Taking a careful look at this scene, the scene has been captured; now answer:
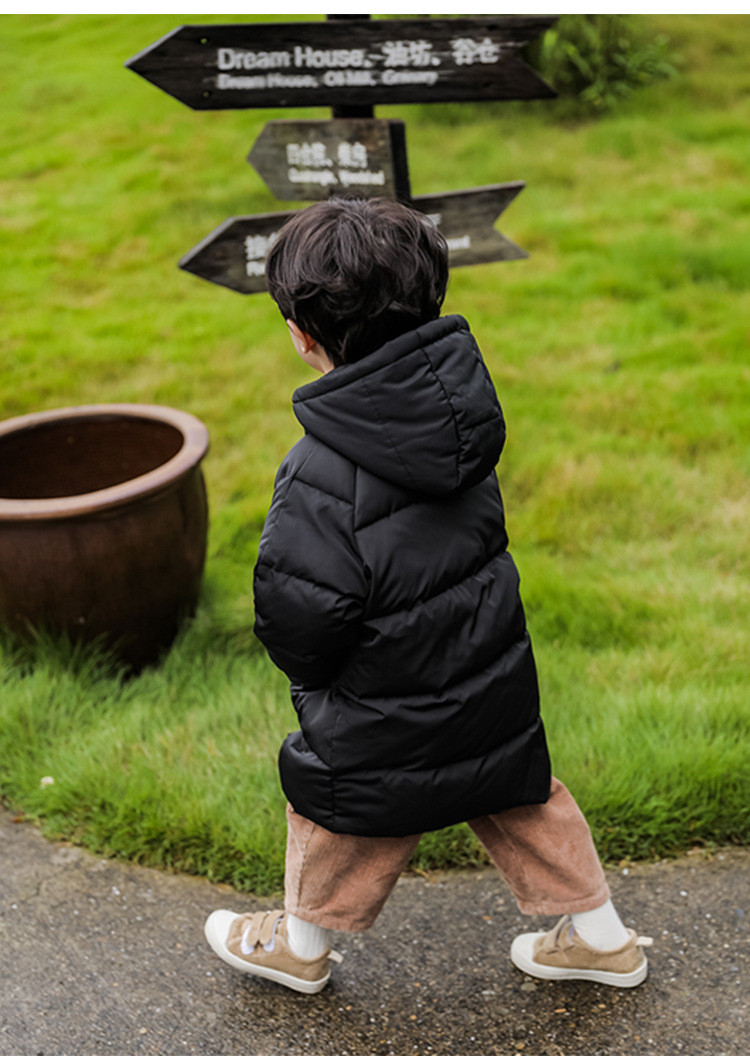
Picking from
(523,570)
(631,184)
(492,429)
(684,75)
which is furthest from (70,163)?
(492,429)

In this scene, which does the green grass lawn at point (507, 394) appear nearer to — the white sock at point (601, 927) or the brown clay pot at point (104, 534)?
the brown clay pot at point (104, 534)

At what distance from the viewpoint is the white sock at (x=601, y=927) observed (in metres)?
1.99

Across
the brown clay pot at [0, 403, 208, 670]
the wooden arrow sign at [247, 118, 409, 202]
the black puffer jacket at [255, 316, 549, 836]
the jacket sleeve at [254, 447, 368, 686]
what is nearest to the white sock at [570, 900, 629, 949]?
the black puffer jacket at [255, 316, 549, 836]

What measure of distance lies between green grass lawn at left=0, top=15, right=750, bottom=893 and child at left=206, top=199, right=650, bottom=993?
0.70 metres

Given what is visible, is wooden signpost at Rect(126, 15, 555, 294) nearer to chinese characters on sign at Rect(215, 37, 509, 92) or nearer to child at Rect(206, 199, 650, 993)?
chinese characters on sign at Rect(215, 37, 509, 92)

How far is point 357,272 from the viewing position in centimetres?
152

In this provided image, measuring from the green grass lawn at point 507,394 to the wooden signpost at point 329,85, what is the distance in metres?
1.41

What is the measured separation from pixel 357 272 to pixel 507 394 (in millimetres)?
3783

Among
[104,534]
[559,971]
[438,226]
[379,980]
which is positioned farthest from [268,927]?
[438,226]

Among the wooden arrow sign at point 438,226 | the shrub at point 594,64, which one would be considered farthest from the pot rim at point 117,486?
the shrub at point 594,64

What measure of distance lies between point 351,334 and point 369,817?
0.89 meters

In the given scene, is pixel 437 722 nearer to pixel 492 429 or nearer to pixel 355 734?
pixel 355 734

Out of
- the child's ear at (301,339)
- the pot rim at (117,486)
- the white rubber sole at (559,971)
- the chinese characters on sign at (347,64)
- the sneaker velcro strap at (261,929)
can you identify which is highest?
the chinese characters on sign at (347,64)

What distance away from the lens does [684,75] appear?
31.2 feet
